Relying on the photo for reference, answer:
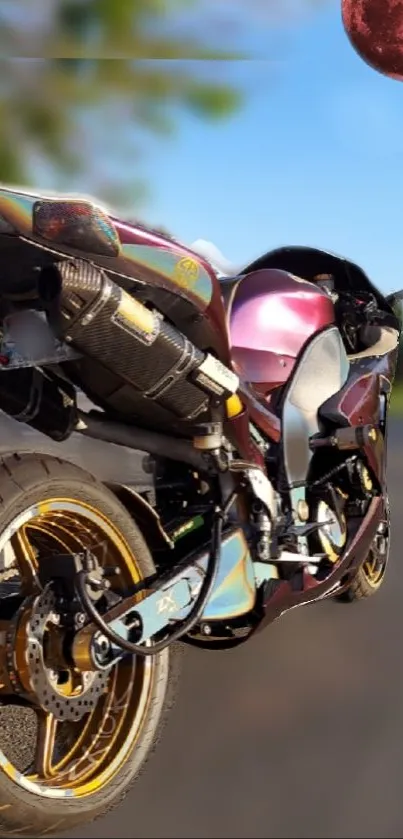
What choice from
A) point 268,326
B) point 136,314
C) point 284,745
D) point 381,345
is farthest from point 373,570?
point 136,314

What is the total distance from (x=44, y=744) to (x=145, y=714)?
10.4 inches

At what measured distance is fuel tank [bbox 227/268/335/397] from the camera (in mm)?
2980

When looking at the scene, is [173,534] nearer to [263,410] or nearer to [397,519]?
[263,410]

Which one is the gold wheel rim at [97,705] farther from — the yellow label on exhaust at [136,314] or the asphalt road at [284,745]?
the yellow label on exhaust at [136,314]

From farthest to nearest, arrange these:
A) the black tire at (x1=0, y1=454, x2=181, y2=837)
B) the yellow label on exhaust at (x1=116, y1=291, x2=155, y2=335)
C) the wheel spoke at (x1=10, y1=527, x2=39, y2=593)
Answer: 1. the wheel spoke at (x1=10, y1=527, x2=39, y2=593)
2. the yellow label on exhaust at (x1=116, y1=291, x2=155, y2=335)
3. the black tire at (x1=0, y1=454, x2=181, y2=837)

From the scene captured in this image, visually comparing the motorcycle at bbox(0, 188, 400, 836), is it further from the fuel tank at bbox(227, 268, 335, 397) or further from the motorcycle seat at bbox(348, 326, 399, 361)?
the motorcycle seat at bbox(348, 326, 399, 361)

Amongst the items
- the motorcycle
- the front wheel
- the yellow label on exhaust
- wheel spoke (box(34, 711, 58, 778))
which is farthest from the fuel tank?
wheel spoke (box(34, 711, 58, 778))

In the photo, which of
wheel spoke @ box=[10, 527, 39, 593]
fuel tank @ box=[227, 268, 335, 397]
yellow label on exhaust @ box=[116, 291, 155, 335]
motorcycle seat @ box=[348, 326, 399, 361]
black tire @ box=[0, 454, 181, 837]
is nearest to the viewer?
black tire @ box=[0, 454, 181, 837]

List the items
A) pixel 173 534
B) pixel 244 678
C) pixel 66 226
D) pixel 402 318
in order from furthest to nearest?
pixel 402 318 < pixel 244 678 < pixel 173 534 < pixel 66 226

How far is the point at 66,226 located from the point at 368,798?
1.51 m

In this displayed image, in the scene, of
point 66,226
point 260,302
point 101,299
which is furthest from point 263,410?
point 66,226

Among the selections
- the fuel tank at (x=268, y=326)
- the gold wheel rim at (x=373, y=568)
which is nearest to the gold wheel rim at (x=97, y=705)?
the fuel tank at (x=268, y=326)

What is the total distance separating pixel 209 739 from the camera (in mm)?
2480

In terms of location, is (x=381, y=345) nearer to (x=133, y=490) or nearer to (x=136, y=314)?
(x=133, y=490)
